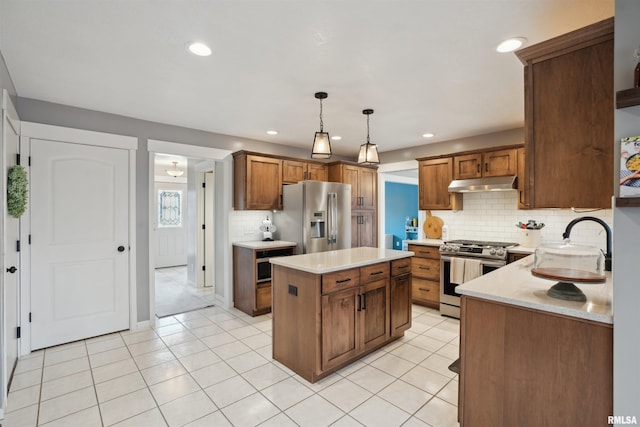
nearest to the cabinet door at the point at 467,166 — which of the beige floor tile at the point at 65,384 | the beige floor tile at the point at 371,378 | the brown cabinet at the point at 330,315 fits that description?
the brown cabinet at the point at 330,315

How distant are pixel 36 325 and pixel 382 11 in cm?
426

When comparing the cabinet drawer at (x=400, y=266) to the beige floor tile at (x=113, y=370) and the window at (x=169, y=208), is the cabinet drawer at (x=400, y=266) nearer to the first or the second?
the beige floor tile at (x=113, y=370)

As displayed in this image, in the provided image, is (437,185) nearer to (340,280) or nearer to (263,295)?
(340,280)

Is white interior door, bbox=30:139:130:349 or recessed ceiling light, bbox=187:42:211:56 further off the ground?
recessed ceiling light, bbox=187:42:211:56

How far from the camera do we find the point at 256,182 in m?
4.49

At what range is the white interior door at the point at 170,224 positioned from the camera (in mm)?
7816

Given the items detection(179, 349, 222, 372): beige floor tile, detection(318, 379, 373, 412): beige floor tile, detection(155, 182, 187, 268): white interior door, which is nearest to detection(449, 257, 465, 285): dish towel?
detection(318, 379, 373, 412): beige floor tile

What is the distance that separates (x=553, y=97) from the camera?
167cm

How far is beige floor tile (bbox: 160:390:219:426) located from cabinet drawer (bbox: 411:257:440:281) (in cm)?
325

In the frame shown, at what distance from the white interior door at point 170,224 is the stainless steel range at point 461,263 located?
260 inches

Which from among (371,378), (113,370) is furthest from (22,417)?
(371,378)

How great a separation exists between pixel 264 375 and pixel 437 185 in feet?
11.8

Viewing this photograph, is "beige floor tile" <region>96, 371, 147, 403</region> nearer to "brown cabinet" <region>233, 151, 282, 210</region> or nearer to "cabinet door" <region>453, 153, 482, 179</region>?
"brown cabinet" <region>233, 151, 282, 210</region>

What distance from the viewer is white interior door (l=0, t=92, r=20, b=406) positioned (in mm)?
2277
